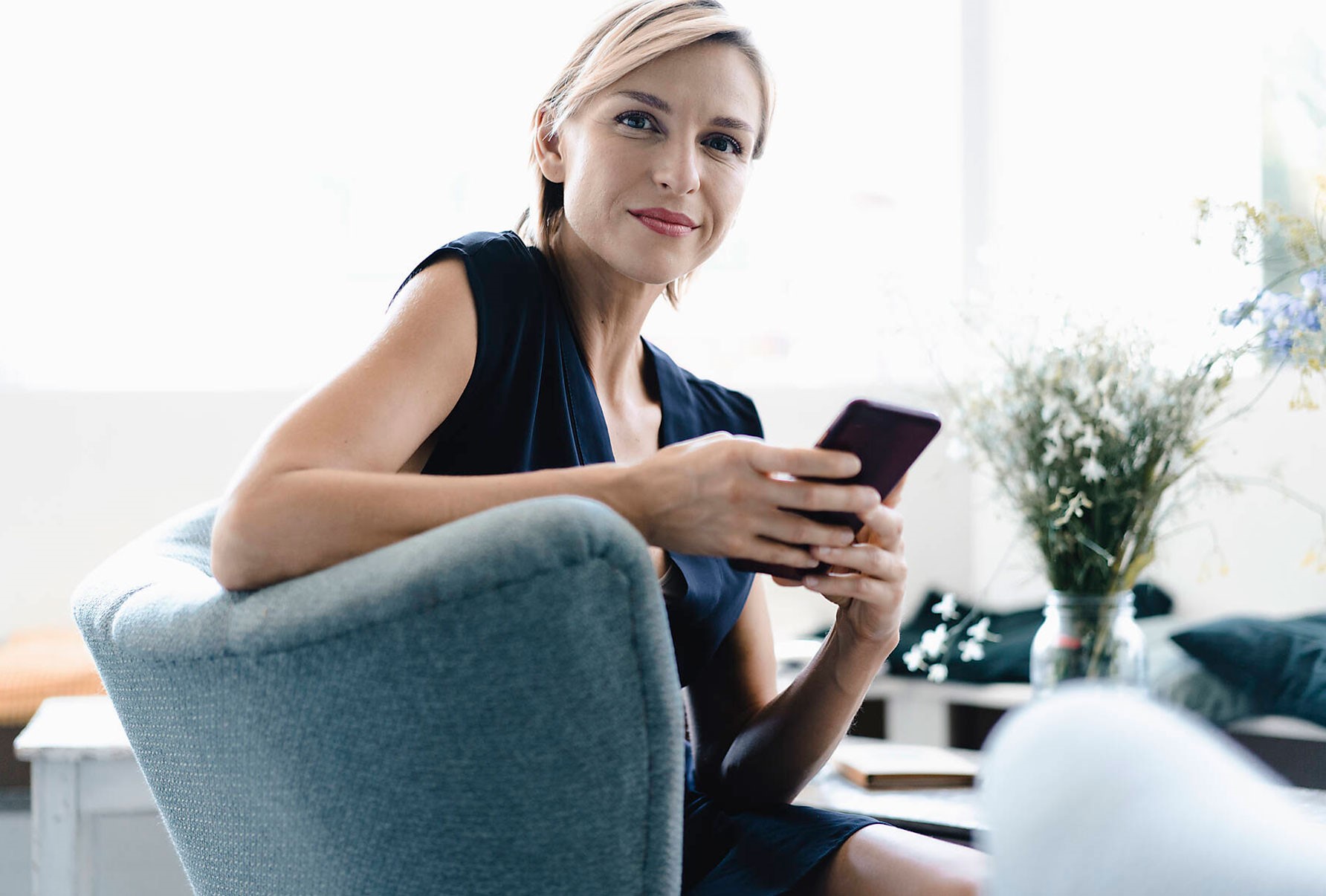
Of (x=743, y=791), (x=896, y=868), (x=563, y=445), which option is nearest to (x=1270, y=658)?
(x=743, y=791)

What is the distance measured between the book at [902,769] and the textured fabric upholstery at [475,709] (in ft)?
3.78

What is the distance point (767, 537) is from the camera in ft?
2.64

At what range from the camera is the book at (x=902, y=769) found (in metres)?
1.73

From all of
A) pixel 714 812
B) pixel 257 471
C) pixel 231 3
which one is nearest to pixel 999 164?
pixel 231 3

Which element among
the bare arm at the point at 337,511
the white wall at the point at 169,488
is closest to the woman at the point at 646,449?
the bare arm at the point at 337,511

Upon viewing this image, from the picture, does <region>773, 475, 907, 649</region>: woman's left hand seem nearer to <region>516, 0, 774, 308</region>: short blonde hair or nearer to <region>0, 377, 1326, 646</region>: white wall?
<region>516, 0, 774, 308</region>: short blonde hair

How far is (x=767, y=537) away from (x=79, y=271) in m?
3.35

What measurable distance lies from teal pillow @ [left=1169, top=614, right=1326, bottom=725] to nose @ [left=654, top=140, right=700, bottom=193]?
1829 mm

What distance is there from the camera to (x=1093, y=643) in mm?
1374

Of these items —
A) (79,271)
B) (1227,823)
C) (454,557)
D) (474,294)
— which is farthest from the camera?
(79,271)

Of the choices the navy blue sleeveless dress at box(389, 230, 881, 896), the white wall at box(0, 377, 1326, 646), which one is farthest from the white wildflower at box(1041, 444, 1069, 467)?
the white wall at box(0, 377, 1326, 646)

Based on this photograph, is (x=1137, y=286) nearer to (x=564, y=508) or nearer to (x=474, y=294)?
(x=474, y=294)

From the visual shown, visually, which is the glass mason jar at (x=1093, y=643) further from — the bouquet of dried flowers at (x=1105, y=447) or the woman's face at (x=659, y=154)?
the woman's face at (x=659, y=154)

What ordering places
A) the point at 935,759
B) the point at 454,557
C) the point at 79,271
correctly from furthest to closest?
the point at 79,271, the point at 935,759, the point at 454,557
